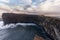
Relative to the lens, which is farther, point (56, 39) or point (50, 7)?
point (50, 7)

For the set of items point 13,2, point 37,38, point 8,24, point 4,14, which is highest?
point 13,2

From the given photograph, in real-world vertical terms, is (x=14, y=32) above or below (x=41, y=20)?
below

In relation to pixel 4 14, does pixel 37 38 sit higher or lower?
lower

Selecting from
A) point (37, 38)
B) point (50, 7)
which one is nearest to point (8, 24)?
point (37, 38)

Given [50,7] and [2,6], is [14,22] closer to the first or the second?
[2,6]

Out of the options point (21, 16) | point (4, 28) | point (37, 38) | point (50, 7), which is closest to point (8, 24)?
point (4, 28)

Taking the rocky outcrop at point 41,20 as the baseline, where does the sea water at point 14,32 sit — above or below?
below

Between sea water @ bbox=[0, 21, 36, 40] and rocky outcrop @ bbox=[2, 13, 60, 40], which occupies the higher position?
rocky outcrop @ bbox=[2, 13, 60, 40]
